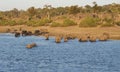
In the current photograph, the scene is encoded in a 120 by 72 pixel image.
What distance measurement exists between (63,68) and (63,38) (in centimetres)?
4036

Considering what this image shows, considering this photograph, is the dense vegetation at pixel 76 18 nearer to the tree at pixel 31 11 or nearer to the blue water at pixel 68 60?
the tree at pixel 31 11

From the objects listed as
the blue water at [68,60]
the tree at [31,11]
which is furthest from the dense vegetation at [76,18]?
the blue water at [68,60]

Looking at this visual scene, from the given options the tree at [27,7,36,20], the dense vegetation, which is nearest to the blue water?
the dense vegetation

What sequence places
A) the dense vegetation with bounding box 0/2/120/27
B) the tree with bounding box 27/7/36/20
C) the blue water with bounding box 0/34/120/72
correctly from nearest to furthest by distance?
the blue water with bounding box 0/34/120/72, the dense vegetation with bounding box 0/2/120/27, the tree with bounding box 27/7/36/20

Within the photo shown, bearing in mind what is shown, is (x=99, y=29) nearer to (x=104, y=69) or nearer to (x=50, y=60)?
(x=50, y=60)

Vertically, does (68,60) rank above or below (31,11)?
below

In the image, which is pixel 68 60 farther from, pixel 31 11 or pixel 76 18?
pixel 31 11

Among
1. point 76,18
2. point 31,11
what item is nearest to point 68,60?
point 76,18

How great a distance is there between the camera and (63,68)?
43.5m

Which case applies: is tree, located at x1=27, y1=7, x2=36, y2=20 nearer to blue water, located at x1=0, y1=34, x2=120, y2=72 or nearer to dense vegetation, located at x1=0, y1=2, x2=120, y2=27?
dense vegetation, located at x1=0, y1=2, x2=120, y2=27

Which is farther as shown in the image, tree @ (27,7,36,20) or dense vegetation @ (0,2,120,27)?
tree @ (27,7,36,20)

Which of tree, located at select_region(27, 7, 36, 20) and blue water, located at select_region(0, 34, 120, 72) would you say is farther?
tree, located at select_region(27, 7, 36, 20)

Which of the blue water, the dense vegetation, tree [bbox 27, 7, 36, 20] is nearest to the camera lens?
the blue water

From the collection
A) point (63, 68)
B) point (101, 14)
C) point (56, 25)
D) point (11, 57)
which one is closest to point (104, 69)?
point (63, 68)
